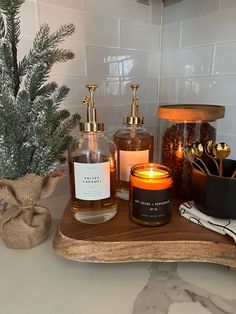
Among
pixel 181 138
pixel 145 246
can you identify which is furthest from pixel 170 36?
pixel 145 246

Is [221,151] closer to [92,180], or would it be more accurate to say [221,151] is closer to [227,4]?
[92,180]

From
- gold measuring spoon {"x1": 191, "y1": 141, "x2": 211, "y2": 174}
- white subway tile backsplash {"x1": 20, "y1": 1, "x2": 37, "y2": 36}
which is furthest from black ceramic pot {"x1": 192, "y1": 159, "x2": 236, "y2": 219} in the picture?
white subway tile backsplash {"x1": 20, "y1": 1, "x2": 37, "y2": 36}

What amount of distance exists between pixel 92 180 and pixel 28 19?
1.30ft

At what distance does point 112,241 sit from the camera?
43 cm

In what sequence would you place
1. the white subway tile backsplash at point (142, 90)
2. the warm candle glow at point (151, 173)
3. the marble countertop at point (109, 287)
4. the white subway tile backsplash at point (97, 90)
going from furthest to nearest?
the white subway tile backsplash at point (142, 90)
the white subway tile backsplash at point (97, 90)
the warm candle glow at point (151, 173)
the marble countertop at point (109, 287)

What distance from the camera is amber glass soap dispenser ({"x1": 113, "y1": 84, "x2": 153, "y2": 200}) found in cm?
57

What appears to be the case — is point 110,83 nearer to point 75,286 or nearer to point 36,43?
point 36,43

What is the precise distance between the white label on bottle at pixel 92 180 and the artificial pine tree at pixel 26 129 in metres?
0.06

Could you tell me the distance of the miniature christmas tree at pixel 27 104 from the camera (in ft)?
1.41

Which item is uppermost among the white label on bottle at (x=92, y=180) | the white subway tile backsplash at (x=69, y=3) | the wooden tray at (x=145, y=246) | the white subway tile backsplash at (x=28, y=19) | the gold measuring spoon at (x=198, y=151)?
the white subway tile backsplash at (x=69, y=3)

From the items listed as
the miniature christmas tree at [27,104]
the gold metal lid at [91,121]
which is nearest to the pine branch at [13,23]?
the miniature christmas tree at [27,104]

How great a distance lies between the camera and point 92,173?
46cm

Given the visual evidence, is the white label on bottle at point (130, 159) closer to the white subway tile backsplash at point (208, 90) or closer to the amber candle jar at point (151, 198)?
the amber candle jar at point (151, 198)

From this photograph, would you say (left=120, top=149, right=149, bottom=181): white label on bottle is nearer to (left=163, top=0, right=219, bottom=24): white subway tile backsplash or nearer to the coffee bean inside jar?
the coffee bean inside jar
